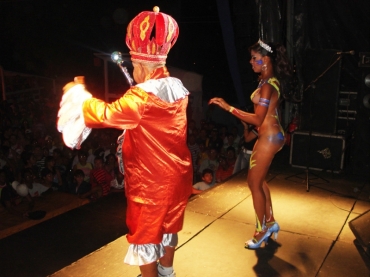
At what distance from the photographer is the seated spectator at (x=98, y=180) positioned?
6816 mm

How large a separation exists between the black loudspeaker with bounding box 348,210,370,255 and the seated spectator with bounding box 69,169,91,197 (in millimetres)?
4594

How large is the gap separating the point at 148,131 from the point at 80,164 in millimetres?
5380

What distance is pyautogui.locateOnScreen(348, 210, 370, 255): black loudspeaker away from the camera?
126 inches

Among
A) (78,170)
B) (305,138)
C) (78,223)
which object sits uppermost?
(305,138)

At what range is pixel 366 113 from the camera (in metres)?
5.92

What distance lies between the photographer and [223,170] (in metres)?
6.93

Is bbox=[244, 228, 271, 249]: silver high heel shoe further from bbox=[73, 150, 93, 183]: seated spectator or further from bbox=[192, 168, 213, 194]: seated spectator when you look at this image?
bbox=[73, 150, 93, 183]: seated spectator

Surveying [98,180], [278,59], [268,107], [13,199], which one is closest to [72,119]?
[268,107]

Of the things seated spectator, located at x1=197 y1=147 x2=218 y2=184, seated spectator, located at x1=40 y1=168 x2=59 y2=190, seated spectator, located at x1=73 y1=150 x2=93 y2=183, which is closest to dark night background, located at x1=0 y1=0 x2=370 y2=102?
seated spectator, located at x1=197 y1=147 x2=218 y2=184

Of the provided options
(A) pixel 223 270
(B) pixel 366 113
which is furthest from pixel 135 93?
(B) pixel 366 113

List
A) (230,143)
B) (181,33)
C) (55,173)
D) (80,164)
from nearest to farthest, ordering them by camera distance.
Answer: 1. (55,173)
2. (80,164)
3. (230,143)
4. (181,33)

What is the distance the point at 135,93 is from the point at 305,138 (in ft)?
16.1

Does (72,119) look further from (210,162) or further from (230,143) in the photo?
(230,143)

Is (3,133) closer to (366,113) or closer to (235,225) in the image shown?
(235,225)
